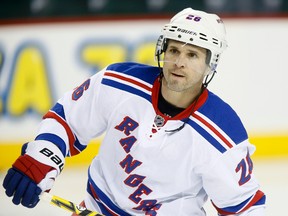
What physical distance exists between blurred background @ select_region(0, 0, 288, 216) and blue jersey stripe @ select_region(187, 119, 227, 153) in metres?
1.89

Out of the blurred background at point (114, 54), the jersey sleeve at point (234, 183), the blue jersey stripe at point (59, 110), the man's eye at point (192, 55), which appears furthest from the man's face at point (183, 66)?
the blurred background at point (114, 54)

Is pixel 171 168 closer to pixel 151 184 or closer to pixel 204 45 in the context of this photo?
pixel 151 184

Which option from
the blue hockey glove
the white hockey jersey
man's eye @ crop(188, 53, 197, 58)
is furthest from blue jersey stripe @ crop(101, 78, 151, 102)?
the blue hockey glove

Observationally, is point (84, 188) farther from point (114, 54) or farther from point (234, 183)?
point (234, 183)

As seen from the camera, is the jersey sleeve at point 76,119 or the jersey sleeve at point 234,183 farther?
the jersey sleeve at point 76,119

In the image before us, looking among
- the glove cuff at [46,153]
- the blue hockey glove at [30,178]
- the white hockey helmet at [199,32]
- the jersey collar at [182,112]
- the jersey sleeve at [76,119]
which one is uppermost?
the white hockey helmet at [199,32]

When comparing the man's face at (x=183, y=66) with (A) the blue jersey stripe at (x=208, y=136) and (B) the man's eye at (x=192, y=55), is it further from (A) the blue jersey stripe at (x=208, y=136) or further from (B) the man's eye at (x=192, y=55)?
(A) the blue jersey stripe at (x=208, y=136)

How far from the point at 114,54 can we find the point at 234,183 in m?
2.15

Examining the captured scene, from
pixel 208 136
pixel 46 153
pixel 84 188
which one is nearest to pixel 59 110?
pixel 46 153

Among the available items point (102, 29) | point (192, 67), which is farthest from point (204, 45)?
point (102, 29)

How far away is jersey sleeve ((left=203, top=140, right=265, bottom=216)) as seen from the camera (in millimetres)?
2537

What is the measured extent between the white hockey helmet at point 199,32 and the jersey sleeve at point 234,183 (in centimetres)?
31

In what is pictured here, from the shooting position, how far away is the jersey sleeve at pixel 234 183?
2.54 meters

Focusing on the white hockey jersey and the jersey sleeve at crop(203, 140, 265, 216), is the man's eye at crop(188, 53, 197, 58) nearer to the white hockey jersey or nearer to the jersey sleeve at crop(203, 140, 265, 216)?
the white hockey jersey
